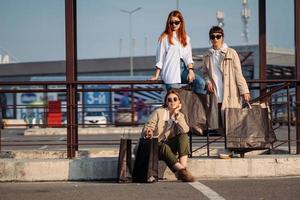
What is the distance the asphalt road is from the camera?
664 cm

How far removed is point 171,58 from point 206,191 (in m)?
2.14

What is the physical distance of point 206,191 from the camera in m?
6.95

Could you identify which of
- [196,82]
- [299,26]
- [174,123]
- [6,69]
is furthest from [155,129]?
[6,69]

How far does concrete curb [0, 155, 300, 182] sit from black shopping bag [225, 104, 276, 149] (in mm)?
224

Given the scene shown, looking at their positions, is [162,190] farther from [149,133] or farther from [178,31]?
[178,31]

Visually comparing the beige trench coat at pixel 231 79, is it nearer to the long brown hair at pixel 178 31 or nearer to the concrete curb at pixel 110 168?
the long brown hair at pixel 178 31

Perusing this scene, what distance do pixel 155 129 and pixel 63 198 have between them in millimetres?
1836

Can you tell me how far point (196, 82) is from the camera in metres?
8.52

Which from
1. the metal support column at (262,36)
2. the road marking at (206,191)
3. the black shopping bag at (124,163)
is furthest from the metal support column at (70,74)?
the metal support column at (262,36)

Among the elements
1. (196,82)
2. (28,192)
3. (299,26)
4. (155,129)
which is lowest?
(28,192)

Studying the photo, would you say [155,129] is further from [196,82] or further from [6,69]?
[6,69]

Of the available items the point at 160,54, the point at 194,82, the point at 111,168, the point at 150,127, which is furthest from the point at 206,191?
the point at 160,54

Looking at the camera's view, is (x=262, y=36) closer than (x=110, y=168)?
No

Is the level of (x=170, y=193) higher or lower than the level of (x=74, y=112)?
lower
